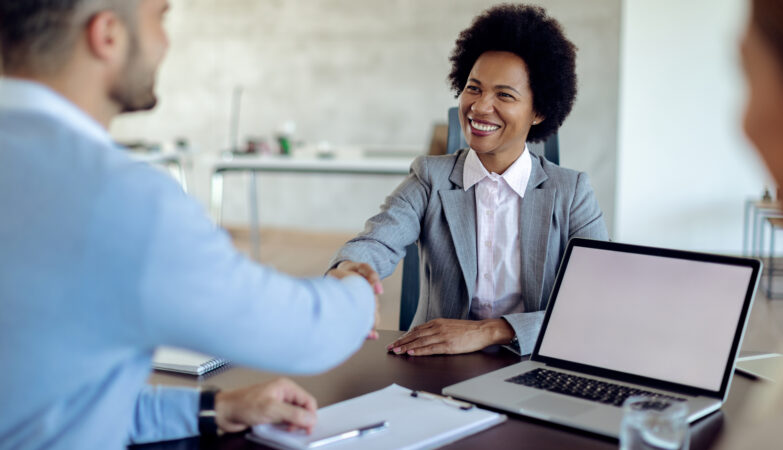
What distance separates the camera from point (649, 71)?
6332 mm

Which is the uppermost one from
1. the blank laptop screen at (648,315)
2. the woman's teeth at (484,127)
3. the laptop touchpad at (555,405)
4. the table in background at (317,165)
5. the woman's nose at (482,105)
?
the table in background at (317,165)

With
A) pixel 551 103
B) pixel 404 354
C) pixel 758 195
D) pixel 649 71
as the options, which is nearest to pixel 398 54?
pixel 649 71

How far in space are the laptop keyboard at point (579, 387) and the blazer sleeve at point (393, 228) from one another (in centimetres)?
54

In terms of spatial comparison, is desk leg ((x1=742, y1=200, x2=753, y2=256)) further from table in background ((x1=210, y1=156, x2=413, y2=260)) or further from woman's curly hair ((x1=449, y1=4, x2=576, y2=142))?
woman's curly hair ((x1=449, y1=4, x2=576, y2=142))

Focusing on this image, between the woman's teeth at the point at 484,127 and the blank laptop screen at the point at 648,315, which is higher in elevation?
the woman's teeth at the point at 484,127

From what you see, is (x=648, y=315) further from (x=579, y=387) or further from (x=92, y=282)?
(x=92, y=282)

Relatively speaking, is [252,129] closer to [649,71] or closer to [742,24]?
[649,71]

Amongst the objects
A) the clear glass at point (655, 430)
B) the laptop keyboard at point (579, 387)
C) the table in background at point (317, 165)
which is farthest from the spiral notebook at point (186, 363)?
the table in background at point (317, 165)

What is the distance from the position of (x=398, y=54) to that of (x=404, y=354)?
18.7 ft

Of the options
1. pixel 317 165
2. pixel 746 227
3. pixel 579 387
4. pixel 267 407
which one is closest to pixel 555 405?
pixel 579 387

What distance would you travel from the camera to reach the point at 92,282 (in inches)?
26.8

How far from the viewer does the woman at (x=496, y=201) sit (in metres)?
1.86

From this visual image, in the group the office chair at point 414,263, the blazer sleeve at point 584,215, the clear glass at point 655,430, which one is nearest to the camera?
the clear glass at point 655,430

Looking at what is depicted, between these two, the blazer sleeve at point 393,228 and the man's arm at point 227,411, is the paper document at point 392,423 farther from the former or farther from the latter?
the blazer sleeve at point 393,228
